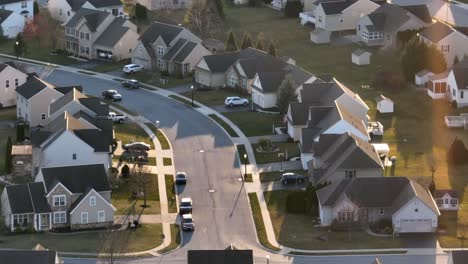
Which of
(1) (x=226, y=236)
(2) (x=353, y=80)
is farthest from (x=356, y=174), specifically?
(2) (x=353, y=80)

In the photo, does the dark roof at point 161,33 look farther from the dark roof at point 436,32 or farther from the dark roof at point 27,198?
the dark roof at point 27,198

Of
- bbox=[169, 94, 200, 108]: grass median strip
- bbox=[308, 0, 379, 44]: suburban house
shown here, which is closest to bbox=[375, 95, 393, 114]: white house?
bbox=[169, 94, 200, 108]: grass median strip

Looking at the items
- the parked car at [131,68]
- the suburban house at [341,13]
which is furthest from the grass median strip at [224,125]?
the suburban house at [341,13]

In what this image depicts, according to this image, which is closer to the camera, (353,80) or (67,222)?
(67,222)

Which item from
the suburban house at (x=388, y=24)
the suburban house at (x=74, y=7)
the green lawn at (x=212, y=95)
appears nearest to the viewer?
the green lawn at (x=212, y=95)

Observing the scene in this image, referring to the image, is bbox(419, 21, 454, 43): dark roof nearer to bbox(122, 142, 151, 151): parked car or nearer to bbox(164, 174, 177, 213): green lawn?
bbox(122, 142, 151, 151): parked car

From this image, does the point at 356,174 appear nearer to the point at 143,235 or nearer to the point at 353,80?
the point at 143,235
